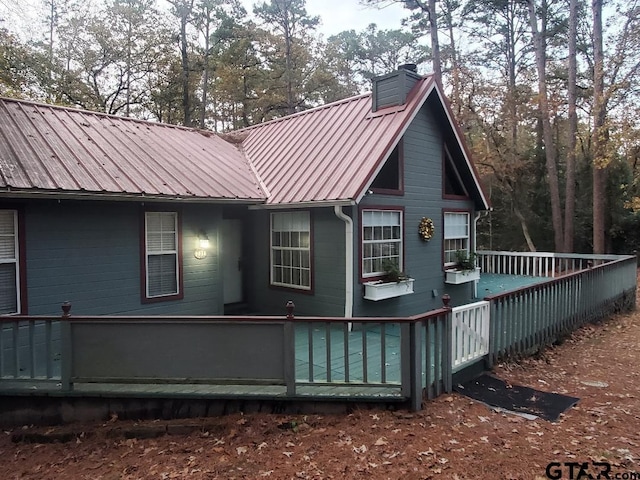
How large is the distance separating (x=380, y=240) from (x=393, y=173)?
1.46 meters

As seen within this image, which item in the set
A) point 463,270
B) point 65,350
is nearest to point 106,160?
point 65,350

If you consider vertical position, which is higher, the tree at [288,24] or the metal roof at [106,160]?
the tree at [288,24]

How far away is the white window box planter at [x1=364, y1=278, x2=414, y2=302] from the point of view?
7.90 metres

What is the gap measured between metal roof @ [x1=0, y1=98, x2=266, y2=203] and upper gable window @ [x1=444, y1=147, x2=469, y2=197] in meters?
4.39

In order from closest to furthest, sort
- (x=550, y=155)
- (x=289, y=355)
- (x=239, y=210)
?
(x=289, y=355) < (x=239, y=210) < (x=550, y=155)

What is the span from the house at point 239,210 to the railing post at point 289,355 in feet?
10.1

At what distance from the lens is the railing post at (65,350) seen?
4.92 meters

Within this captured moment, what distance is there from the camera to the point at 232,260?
966 centimetres

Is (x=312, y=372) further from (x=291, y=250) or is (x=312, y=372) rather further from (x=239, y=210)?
(x=239, y=210)

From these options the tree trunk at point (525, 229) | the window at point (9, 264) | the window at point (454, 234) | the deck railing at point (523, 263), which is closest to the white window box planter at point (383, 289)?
the window at point (454, 234)

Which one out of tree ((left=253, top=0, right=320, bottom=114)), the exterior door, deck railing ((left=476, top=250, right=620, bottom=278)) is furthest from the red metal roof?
tree ((left=253, top=0, right=320, bottom=114))

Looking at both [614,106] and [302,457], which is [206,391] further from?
[614,106]

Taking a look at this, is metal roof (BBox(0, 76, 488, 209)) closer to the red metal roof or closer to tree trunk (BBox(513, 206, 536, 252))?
the red metal roof

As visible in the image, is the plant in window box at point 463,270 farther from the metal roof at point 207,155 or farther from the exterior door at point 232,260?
the exterior door at point 232,260
